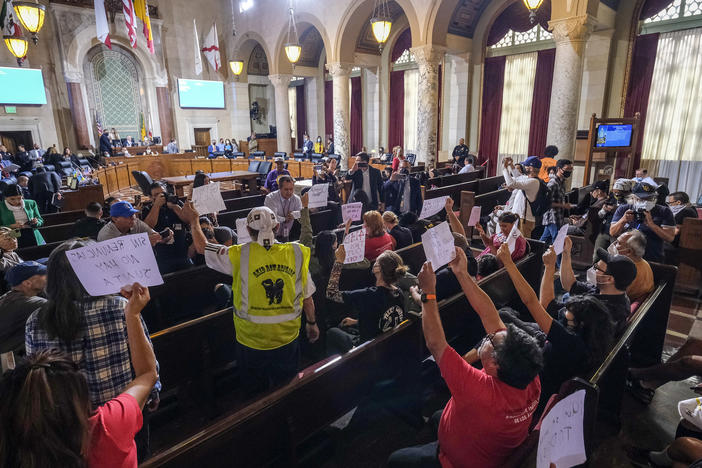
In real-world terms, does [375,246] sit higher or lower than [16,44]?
lower

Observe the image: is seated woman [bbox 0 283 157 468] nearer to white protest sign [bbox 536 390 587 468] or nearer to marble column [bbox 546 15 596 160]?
white protest sign [bbox 536 390 587 468]

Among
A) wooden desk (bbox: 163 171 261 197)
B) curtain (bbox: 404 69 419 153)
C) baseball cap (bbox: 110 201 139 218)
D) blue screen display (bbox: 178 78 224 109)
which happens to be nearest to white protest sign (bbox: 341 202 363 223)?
baseball cap (bbox: 110 201 139 218)

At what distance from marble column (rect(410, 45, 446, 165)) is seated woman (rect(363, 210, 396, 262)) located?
777 centimetres

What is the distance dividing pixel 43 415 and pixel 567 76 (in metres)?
9.52

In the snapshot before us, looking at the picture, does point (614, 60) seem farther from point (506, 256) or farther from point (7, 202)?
point (7, 202)

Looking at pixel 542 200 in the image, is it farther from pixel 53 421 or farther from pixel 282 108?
pixel 282 108

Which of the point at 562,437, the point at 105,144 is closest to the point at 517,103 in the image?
the point at 562,437

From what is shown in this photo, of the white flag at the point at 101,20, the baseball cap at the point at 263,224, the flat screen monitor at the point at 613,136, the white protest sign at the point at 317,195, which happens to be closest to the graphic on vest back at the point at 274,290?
the baseball cap at the point at 263,224

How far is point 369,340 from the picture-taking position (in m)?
2.76

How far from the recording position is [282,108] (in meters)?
16.6

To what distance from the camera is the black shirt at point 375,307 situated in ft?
9.21

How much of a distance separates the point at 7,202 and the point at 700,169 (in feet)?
45.6

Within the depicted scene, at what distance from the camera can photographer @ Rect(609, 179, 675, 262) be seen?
4.52m

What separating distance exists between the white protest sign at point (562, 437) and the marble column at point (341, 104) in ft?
41.6
